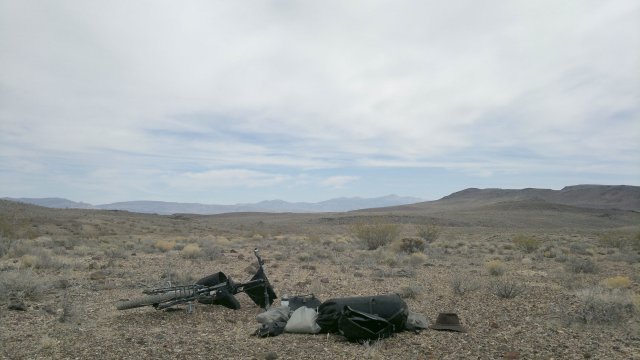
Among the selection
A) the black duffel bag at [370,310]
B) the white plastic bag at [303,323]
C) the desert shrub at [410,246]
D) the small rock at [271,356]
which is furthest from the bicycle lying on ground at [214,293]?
the desert shrub at [410,246]

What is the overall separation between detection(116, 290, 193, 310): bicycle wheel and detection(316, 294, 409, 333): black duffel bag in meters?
2.83

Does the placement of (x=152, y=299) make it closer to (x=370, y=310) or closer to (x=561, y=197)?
(x=370, y=310)

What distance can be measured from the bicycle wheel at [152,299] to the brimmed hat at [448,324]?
4435mm

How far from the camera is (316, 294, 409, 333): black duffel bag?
719cm

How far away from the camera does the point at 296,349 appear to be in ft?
21.8

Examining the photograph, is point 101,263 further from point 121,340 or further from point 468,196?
point 468,196

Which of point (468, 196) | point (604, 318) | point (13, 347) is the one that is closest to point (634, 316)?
point (604, 318)

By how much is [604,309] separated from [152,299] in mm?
7664

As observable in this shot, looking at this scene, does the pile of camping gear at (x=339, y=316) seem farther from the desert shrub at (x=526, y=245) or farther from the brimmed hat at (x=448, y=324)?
the desert shrub at (x=526, y=245)

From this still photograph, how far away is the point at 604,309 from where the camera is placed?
8.18 m

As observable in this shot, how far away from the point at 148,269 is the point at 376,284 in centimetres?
733

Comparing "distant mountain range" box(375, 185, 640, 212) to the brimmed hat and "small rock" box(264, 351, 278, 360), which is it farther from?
"small rock" box(264, 351, 278, 360)

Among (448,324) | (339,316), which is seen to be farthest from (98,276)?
(448,324)

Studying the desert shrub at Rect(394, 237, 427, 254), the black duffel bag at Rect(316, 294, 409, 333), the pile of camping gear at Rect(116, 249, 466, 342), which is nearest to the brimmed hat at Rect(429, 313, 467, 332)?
the pile of camping gear at Rect(116, 249, 466, 342)
